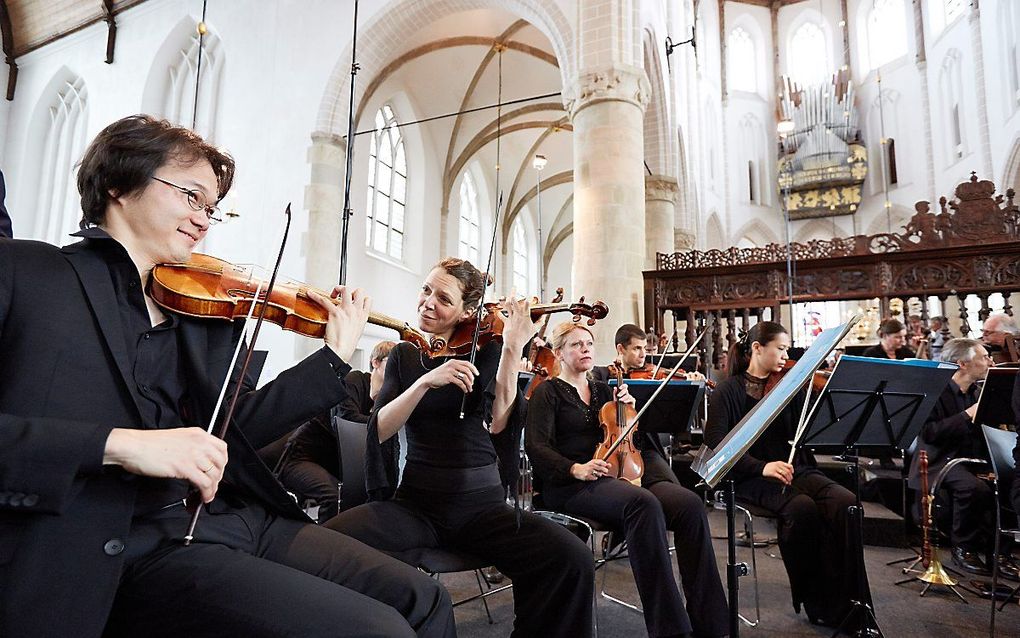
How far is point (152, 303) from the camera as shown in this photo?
1.45 meters

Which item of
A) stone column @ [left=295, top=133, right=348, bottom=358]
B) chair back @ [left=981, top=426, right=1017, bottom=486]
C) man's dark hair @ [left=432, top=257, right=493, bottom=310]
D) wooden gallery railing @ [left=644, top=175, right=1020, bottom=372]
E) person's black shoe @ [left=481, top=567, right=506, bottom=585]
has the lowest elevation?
person's black shoe @ [left=481, top=567, right=506, bottom=585]

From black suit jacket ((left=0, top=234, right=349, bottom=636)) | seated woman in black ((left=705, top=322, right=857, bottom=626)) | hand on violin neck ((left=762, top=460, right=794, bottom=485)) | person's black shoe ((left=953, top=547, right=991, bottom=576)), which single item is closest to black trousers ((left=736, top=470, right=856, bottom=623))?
seated woman in black ((left=705, top=322, right=857, bottom=626))

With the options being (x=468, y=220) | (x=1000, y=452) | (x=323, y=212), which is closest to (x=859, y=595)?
(x=1000, y=452)

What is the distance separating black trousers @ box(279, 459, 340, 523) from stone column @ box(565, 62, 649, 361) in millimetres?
4402

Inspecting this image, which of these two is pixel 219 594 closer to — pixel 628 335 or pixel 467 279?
pixel 467 279

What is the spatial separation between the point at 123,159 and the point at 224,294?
36cm

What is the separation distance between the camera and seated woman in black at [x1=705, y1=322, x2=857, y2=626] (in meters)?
3.02

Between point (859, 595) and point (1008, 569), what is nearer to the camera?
point (859, 595)

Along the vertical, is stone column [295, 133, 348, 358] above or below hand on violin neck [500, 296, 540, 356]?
above

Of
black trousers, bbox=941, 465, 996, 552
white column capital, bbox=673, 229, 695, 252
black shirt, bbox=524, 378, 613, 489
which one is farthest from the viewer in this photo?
white column capital, bbox=673, 229, 695, 252

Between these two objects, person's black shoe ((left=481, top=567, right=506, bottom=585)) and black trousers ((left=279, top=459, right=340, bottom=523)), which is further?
person's black shoe ((left=481, top=567, right=506, bottom=585))

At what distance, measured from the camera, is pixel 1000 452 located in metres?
3.19

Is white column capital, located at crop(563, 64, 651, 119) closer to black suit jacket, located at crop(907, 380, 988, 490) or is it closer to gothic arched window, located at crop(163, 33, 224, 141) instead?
black suit jacket, located at crop(907, 380, 988, 490)

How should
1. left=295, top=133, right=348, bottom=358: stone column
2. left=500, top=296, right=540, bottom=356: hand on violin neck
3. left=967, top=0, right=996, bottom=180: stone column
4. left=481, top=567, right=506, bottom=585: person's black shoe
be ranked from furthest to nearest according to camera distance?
left=967, top=0, right=996, bottom=180: stone column < left=295, top=133, right=348, bottom=358: stone column < left=481, top=567, right=506, bottom=585: person's black shoe < left=500, top=296, right=540, bottom=356: hand on violin neck
